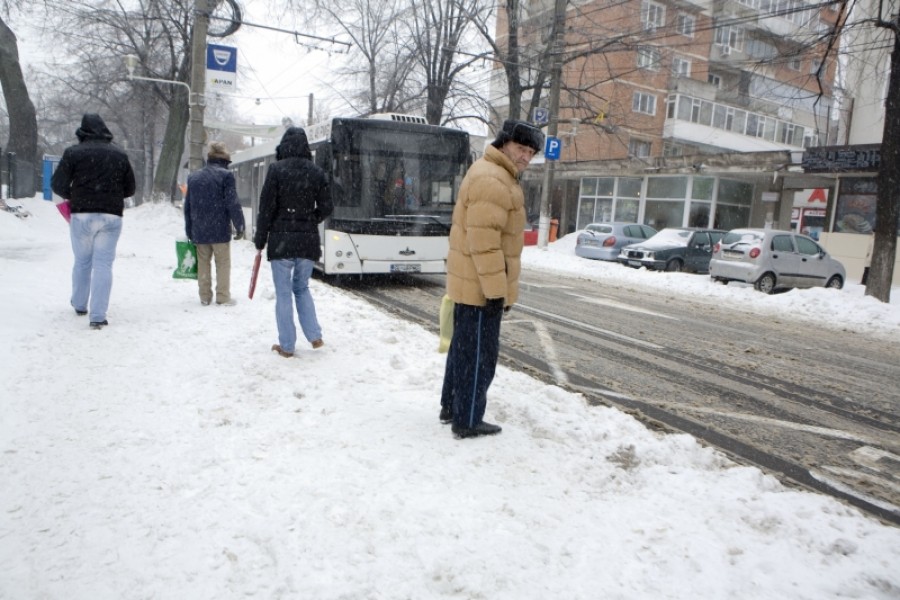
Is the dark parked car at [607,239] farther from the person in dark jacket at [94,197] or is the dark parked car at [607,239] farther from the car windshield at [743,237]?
the person in dark jacket at [94,197]

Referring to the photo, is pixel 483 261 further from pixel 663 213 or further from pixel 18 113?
pixel 663 213

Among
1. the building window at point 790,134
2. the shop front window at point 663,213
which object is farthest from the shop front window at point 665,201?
the building window at point 790,134

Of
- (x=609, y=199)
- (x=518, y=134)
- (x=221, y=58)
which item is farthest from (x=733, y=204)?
(x=518, y=134)

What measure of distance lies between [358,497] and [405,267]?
7.82m

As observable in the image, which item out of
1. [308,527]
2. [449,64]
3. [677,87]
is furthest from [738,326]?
[677,87]

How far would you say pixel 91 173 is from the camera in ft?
19.3

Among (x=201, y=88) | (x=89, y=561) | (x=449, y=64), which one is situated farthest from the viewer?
(x=449, y=64)

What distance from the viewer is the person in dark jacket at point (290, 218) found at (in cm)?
523

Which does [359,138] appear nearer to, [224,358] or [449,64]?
[224,358]

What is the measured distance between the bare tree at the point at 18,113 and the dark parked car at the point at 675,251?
2098 centimetres

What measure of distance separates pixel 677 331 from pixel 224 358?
6389mm

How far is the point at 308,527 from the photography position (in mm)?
2791

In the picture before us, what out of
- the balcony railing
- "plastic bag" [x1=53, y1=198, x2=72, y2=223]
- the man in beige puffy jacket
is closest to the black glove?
the man in beige puffy jacket

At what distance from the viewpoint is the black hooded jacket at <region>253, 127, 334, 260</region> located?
5.22m
